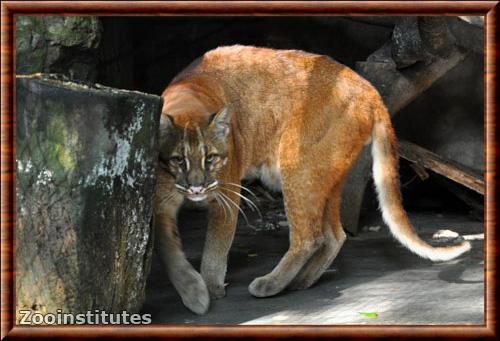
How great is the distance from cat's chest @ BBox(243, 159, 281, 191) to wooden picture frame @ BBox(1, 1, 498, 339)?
1896mm

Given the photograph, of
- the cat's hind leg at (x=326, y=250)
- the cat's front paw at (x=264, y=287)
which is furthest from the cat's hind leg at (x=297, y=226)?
the cat's hind leg at (x=326, y=250)

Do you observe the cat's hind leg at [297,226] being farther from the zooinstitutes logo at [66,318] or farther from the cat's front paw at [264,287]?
the zooinstitutes logo at [66,318]

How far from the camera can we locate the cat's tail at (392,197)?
221 inches

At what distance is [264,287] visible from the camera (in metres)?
A: 5.73

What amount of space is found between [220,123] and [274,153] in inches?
21.9

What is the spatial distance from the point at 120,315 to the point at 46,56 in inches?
96.9

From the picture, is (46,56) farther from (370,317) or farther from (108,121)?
(370,317)

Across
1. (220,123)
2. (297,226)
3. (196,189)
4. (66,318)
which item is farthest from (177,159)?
(66,318)

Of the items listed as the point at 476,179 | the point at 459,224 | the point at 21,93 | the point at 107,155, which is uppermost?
the point at 21,93

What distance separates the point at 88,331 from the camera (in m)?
4.23

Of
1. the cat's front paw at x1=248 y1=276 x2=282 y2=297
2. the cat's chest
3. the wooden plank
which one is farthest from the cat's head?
the wooden plank

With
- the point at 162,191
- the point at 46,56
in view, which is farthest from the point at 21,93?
the point at 46,56

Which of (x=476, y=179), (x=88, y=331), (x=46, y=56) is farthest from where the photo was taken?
(x=476, y=179)

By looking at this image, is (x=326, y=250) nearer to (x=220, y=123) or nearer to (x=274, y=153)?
(x=274, y=153)
